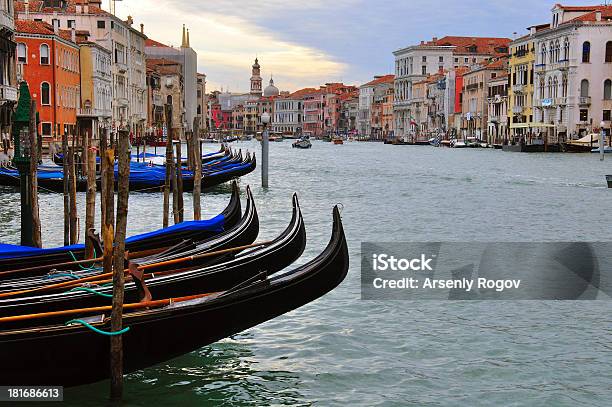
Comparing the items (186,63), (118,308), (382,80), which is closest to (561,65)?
(186,63)

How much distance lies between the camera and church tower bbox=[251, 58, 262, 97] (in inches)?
4715

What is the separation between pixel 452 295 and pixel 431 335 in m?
1.31

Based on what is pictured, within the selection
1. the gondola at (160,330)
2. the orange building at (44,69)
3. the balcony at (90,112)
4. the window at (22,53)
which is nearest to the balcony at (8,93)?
the orange building at (44,69)

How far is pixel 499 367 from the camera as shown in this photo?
5.00 meters

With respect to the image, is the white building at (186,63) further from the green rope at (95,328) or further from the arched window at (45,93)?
the green rope at (95,328)

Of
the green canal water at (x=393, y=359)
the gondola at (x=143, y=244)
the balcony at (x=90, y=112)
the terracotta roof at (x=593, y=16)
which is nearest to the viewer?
the green canal water at (x=393, y=359)

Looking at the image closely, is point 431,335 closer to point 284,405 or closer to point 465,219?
point 284,405

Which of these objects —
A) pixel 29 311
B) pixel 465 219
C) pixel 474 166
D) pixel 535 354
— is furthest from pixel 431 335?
pixel 474 166

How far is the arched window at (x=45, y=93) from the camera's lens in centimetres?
2712

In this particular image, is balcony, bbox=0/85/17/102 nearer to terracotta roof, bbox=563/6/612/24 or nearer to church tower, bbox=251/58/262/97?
terracotta roof, bbox=563/6/612/24

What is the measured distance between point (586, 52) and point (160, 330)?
36486mm

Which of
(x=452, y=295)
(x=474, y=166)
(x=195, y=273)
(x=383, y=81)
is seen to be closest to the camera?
(x=195, y=273)

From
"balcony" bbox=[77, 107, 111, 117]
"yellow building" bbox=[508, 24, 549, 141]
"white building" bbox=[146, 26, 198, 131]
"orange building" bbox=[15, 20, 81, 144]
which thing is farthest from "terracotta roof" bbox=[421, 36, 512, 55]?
"orange building" bbox=[15, 20, 81, 144]

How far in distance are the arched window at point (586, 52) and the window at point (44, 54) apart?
21.8 meters
